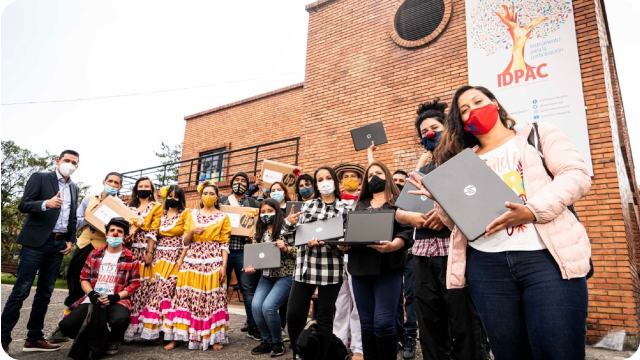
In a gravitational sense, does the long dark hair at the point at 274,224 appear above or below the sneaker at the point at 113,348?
above

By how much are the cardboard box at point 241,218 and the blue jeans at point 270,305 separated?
100 centimetres

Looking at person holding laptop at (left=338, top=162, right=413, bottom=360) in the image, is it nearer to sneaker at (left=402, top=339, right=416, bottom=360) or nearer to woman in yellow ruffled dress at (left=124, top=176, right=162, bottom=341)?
sneaker at (left=402, top=339, right=416, bottom=360)

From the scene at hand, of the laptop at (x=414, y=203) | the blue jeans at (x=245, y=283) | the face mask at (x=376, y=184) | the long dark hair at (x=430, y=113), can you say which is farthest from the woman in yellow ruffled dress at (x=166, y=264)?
the long dark hair at (x=430, y=113)

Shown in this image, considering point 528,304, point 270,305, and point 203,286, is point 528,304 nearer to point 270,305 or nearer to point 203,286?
point 270,305

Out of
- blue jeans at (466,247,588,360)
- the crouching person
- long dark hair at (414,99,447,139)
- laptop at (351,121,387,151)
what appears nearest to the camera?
blue jeans at (466,247,588,360)

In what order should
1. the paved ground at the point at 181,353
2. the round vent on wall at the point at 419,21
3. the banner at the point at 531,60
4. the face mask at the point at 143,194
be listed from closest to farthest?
1. the paved ground at the point at 181,353
2. the face mask at the point at 143,194
3. the banner at the point at 531,60
4. the round vent on wall at the point at 419,21

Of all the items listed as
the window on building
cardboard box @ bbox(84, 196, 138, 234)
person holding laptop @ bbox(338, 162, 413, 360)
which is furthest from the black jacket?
the window on building

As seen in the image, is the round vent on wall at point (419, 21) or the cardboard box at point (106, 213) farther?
the round vent on wall at point (419, 21)

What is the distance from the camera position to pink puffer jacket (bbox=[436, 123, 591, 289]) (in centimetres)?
143

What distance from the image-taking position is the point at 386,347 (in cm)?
289

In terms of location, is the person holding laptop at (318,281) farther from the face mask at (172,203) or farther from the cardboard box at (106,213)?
the cardboard box at (106,213)

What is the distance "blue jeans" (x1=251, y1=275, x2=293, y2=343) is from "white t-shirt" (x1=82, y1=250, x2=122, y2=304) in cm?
155

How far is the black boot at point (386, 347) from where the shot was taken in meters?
2.89

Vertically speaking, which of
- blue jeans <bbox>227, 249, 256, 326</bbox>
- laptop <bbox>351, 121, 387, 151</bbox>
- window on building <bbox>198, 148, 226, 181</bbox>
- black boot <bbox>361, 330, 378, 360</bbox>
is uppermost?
window on building <bbox>198, 148, 226, 181</bbox>
